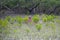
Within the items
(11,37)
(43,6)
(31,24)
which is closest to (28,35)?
(11,37)

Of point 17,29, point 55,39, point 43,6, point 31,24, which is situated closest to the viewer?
point 55,39

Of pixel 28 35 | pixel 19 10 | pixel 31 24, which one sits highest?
pixel 28 35

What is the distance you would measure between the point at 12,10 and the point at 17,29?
389 cm

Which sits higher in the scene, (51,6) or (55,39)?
(55,39)

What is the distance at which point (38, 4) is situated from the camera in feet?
32.3

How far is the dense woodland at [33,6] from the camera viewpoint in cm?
954

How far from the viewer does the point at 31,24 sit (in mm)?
6844

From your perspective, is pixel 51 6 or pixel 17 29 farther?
pixel 51 6

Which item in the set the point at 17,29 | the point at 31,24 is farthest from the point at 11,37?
the point at 31,24

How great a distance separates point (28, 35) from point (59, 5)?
4.65 metres

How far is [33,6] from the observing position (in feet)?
32.5

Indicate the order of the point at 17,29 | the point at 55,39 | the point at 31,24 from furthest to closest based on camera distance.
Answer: the point at 31,24, the point at 17,29, the point at 55,39

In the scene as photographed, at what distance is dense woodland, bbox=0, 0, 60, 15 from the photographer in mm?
9539

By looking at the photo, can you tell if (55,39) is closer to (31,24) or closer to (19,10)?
(31,24)
